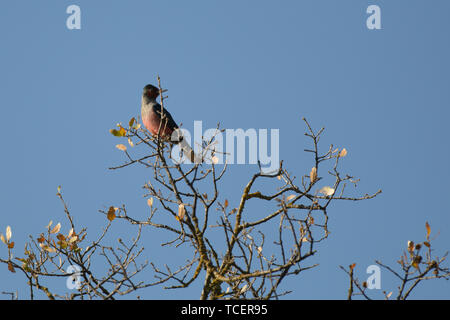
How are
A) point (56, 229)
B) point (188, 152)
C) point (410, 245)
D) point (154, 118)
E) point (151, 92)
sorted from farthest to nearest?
point (151, 92)
point (154, 118)
point (188, 152)
point (56, 229)
point (410, 245)

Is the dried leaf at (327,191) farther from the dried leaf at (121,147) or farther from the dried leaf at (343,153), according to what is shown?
the dried leaf at (121,147)

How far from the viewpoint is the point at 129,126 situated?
5996mm

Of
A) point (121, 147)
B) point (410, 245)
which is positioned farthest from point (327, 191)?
point (121, 147)

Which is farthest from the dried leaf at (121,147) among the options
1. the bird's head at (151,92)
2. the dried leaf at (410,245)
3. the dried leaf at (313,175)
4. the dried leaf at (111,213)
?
the bird's head at (151,92)

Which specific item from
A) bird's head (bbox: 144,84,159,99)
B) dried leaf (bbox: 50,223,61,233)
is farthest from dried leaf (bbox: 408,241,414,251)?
bird's head (bbox: 144,84,159,99)

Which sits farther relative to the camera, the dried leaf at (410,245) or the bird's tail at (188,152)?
the bird's tail at (188,152)

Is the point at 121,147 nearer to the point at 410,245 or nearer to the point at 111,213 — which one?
the point at 111,213

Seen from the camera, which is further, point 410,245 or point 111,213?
point 111,213

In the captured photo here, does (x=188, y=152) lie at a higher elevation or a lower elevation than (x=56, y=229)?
higher

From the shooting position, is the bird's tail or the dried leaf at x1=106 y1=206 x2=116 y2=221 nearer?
the dried leaf at x1=106 y1=206 x2=116 y2=221

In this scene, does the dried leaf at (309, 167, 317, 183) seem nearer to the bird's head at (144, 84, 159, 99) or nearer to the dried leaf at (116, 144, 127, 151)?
the dried leaf at (116, 144, 127, 151)

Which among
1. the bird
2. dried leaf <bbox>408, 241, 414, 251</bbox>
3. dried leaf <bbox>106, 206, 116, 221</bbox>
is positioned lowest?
dried leaf <bbox>408, 241, 414, 251</bbox>
